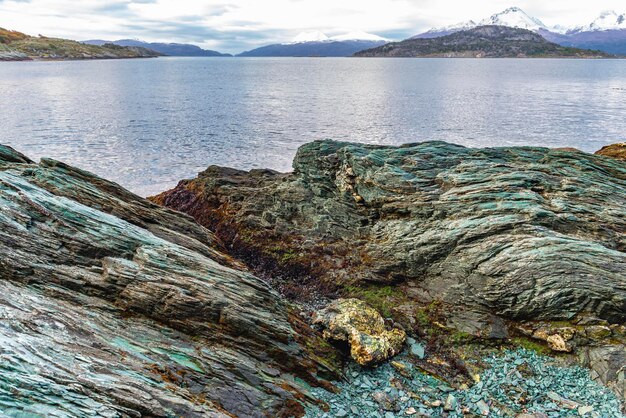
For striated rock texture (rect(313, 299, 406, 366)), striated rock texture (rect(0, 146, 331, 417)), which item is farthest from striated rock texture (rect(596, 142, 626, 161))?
striated rock texture (rect(0, 146, 331, 417))

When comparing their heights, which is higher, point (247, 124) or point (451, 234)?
point (247, 124)

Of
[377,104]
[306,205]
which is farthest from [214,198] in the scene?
[377,104]

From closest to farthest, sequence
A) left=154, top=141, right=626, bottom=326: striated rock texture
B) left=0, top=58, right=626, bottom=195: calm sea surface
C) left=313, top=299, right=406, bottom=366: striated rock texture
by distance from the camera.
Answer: left=313, top=299, right=406, bottom=366: striated rock texture, left=154, top=141, right=626, bottom=326: striated rock texture, left=0, top=58, right=626, bottom=195: calm sea surface

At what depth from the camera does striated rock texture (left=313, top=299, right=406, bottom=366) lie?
18312 mm

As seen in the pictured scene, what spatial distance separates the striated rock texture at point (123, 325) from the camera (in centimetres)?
1072

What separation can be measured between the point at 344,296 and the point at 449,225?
7.03 metres

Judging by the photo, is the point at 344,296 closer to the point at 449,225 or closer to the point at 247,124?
the point at 449,225

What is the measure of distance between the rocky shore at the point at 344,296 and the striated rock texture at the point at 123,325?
0.06 metres

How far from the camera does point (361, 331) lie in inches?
755

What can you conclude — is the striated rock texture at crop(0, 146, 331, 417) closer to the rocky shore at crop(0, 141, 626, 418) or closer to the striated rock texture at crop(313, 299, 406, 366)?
the rocky shore at crop(0, 141, 626, 418)

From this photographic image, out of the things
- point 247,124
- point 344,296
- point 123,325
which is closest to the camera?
point 123,325

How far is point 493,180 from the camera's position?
25.1 meters

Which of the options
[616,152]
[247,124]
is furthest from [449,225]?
[247,124]

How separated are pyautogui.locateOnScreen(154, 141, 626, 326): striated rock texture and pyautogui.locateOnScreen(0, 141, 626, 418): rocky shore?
10 centimetres
